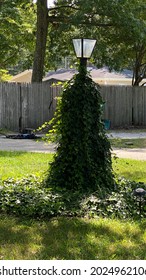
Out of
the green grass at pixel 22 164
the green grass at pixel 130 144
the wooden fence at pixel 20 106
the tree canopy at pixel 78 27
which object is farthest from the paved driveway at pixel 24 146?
the tree canopy at pixel 78 27

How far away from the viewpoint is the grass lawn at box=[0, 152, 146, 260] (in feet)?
11.8

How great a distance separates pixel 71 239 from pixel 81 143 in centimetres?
178

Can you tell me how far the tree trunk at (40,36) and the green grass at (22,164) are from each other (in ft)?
26.5

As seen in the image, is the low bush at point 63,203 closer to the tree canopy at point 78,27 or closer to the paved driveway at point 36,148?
the paved driveway at point 36,148

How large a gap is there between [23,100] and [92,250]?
39.6 ft

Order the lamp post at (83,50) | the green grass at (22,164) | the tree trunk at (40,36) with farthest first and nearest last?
the tree trunk at (40,36), the green grass at (22,164), the lamp post at (83,50)

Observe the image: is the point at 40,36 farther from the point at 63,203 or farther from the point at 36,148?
the point at 63,203

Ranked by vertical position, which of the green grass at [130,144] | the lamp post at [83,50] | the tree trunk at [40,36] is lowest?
the green grass at [130,144]

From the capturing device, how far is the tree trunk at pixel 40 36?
16.3 metres

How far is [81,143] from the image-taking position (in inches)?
218

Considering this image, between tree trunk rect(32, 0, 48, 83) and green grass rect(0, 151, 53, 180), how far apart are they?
8090 millimetres

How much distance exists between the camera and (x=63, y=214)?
4734mm

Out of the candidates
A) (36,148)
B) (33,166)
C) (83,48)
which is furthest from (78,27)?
(83,48)
